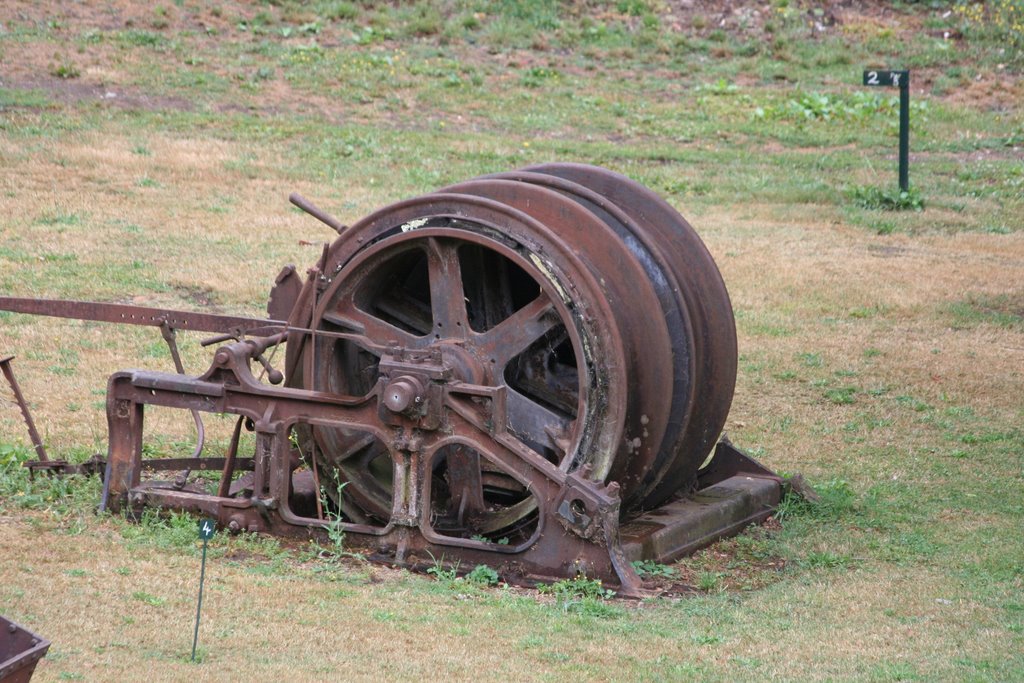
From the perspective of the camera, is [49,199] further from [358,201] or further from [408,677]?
[408,677]

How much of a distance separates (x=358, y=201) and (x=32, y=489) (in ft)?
26.4

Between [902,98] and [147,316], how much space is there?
11671 mm

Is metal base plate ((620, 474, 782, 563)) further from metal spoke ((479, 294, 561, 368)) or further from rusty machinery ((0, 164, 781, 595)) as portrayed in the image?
metal spoke ((479, 294, 561, 368))

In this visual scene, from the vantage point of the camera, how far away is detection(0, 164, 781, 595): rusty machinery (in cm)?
652

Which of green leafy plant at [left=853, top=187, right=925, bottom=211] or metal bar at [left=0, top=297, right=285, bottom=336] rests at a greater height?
green leafy plant at [left=853, top=187, right=925, bottom=211]

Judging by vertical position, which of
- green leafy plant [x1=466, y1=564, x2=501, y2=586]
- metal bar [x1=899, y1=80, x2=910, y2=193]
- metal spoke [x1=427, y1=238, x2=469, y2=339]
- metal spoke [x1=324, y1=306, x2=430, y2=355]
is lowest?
green leafy plant [x1=466, y1=564, x2=501, y2=586]

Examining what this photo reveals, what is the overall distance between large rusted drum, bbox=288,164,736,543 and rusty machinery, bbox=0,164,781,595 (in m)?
0.01

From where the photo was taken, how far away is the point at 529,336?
679cm

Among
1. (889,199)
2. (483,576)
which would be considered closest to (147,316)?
(483,576)

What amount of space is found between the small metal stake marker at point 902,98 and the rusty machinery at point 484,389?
347 inches

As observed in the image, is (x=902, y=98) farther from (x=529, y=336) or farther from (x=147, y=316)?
(x=147, y=316)

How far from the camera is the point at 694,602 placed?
6.30 metres

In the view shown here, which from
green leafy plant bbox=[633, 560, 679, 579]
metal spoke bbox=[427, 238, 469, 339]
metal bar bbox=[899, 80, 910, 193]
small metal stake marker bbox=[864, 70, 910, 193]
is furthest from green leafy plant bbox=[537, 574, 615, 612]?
metal bar bbox=[899, 80, 910, 193]

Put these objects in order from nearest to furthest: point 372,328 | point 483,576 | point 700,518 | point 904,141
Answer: point 483,576 → point 372,328 → point 700,518 → point 904,141
